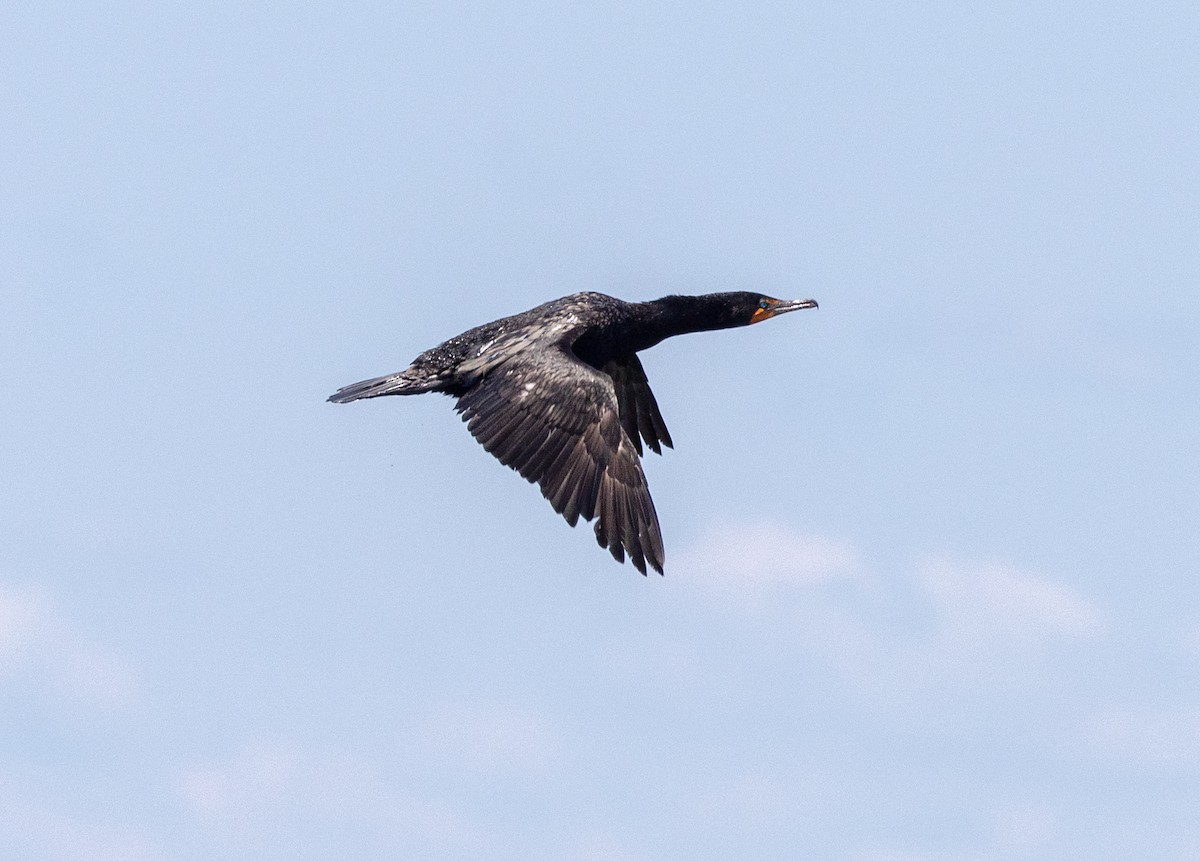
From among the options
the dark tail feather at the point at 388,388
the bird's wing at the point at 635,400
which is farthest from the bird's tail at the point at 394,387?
the bird's wing at the point at 635,400

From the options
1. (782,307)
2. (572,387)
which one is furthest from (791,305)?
(572,387)

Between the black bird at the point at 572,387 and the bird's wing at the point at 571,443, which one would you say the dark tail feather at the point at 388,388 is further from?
the bird's wing at the point at 571,443

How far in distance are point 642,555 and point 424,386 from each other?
10.1 feet

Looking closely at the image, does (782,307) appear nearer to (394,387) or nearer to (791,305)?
(791,305)

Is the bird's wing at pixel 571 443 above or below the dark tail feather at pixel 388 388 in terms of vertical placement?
below

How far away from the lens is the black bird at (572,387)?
1446 cm

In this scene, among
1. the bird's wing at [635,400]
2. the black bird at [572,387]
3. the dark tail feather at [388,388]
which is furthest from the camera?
the bird's wing at [635,400]

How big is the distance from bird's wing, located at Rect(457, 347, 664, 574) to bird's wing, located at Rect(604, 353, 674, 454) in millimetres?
2499

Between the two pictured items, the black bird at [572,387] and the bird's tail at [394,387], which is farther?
the bird's tail at [394,387]

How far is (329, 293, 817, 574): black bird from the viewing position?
569 inches

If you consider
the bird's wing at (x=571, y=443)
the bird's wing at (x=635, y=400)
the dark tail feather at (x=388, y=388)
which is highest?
the bird's wing at (x=635, y=400)

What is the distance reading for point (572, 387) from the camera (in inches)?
594

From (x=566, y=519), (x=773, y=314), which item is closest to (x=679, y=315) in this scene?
(x=773, y=314)

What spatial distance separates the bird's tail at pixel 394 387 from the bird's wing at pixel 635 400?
225 centimetres
